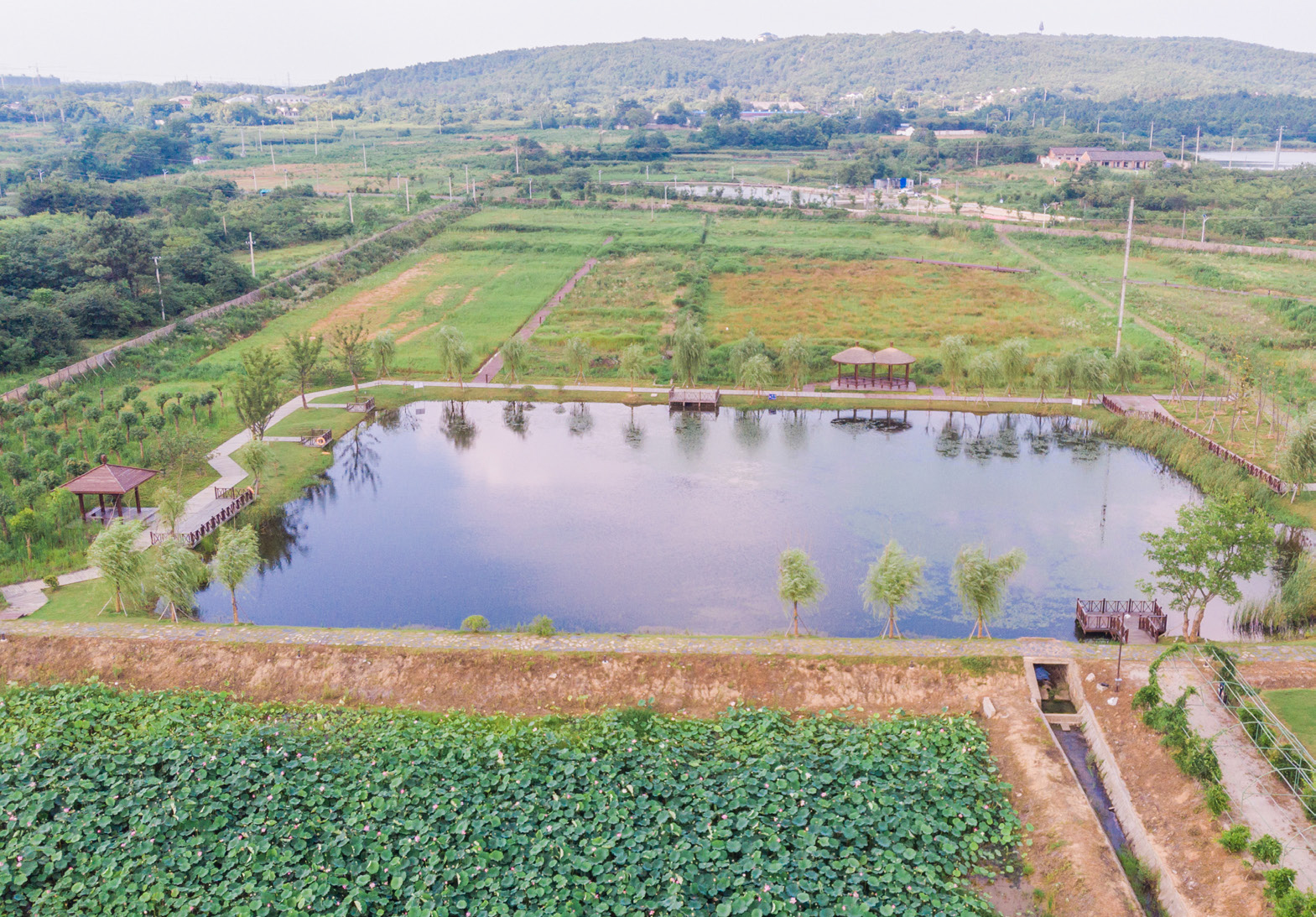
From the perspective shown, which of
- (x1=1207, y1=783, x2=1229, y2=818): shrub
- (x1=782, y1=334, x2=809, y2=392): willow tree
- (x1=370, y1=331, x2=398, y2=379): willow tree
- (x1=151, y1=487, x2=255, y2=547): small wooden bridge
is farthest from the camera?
(x1=370, y1=331, x2=398, y2=379): willow tree

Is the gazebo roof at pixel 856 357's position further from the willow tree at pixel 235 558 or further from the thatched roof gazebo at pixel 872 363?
the willow tree at pixel 235 558

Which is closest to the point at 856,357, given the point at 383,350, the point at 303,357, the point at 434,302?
the point at 383,350

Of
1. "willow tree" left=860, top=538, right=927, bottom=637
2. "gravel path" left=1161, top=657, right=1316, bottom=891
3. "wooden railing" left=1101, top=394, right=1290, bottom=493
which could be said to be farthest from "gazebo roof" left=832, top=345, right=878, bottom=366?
"gravel path" left=1161, top=657, right=1316, bottom=891

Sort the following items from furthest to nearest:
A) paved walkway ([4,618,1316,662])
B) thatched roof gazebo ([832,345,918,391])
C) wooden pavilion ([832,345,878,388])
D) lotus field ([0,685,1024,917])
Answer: wooden pavilion ([832,345,878,388]) → thatched roof gazebo ([832,345,918,391]) → paved walkway ([4,618,1316,662]) → lotus field ([0,685,1024,917])

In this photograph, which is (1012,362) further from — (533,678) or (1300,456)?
(533,678)

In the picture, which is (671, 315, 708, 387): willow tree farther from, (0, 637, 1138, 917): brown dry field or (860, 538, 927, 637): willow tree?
(0, 637, 1138, 917): brown dry field

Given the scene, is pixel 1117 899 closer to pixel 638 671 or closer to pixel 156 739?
pixel 638 671

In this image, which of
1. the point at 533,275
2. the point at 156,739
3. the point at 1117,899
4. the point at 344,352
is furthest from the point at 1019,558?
the point at 533,275
